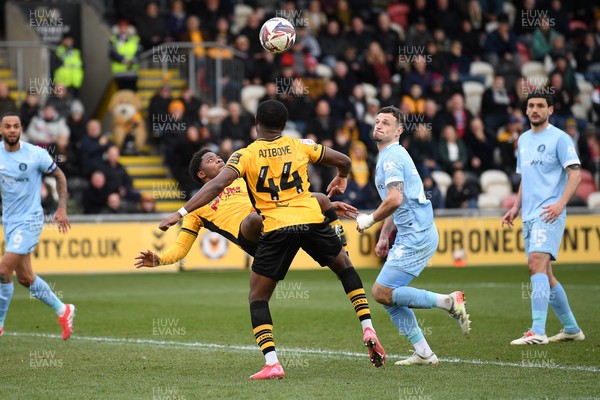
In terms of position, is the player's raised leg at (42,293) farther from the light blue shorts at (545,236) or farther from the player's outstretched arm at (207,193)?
the light blue shorts at (545,236)

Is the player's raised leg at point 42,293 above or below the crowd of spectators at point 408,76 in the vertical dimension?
below

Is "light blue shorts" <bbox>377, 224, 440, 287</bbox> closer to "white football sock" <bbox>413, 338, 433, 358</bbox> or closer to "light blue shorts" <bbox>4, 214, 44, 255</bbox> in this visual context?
"white football sock" <bbox>413, 338, 433, 358</bbox>

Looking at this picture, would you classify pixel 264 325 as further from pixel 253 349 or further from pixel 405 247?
pixel 253 349

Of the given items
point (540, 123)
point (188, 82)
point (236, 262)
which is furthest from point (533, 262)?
point (188, 82)

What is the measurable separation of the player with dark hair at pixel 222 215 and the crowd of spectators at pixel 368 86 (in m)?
11.7

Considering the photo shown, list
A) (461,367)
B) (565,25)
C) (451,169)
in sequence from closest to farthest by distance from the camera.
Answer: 1. (461,367)
2. (451,169)
3. (565,25)

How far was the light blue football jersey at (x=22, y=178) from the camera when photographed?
11.7m

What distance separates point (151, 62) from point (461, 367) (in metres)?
18.2

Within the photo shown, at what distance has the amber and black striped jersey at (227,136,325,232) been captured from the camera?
8.80 metres

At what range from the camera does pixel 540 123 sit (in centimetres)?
1088

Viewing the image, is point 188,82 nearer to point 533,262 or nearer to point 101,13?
point 101,13

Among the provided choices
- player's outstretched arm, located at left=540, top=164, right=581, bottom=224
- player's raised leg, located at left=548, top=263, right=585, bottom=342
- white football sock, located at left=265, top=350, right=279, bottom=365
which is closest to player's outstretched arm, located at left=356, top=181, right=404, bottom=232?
white football sock, located at left=265, top=350, right=279, bottom=365

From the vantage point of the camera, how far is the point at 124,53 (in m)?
25.0

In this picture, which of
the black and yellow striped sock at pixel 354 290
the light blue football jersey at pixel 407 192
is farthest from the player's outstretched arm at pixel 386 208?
the black and yellow striped sock at pixel 354 290
